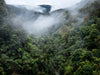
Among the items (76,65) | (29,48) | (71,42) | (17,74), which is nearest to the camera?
(17,74)

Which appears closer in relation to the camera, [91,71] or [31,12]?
[91,71]

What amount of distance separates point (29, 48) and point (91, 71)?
853 centimetres

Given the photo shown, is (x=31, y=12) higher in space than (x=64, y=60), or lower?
higher

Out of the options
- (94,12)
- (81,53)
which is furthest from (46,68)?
(94,12)

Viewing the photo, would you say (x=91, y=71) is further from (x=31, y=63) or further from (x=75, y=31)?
(x=75, y=31)

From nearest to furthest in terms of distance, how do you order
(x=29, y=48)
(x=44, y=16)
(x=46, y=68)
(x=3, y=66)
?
1. (x=3, y=66)
2. (x=46, y=68)
3. (x=29, y=48)
4. (x=44, y=16)

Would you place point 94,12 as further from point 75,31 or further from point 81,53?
point 81,53

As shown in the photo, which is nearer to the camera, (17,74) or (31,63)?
(17,74)

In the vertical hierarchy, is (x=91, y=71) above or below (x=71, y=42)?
below

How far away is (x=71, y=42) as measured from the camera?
16797 mm

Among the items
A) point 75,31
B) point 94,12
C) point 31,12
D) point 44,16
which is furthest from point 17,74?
point 44,16

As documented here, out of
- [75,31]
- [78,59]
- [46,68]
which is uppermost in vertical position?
[75,31]

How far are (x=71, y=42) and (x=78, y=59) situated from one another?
5428 mm

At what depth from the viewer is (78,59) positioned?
459 inches
